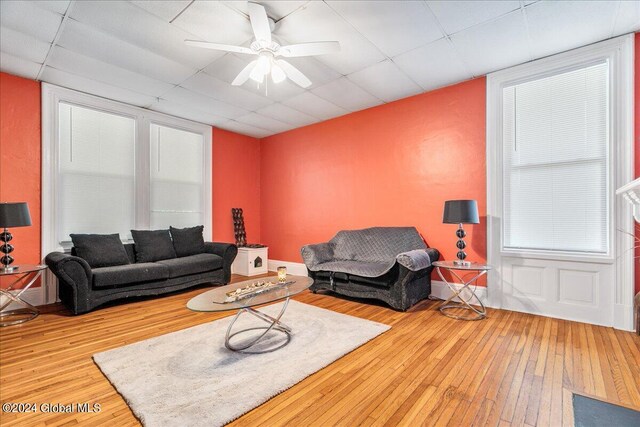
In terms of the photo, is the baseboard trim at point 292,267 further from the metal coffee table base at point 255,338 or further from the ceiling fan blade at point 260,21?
the ceiling fan blade at point 260,21

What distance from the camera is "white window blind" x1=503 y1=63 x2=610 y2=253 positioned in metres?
3.12

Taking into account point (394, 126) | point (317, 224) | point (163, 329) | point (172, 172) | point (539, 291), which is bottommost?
point (163, 329)

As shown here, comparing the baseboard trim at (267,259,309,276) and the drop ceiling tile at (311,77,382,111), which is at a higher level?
the drop ceiling tile at (311,77,382,111)

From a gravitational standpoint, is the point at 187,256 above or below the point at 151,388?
above

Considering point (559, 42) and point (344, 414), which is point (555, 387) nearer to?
point (344, 414)

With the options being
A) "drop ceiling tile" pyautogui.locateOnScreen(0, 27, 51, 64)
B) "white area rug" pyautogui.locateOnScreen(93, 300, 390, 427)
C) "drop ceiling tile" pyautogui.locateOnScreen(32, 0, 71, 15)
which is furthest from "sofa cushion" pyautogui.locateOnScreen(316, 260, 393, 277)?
"drop ceiling tile" pyautogui.locateOnScreen(0, 27, 51, 64)


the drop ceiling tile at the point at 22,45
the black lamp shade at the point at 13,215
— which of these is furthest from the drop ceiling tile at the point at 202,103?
the black lamp shade at the point at 13,215

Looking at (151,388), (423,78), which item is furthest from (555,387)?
(423,78)

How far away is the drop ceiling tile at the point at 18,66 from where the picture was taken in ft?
10.6

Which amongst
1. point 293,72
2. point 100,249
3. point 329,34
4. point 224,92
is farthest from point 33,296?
point 329,34

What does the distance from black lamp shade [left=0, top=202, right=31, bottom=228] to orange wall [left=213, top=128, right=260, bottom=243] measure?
276 centimetres

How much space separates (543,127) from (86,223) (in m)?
6.08

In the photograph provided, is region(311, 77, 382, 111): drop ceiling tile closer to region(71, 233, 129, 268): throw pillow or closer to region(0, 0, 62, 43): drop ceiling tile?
region(0, 0, 62, 43): drop ceiling tile

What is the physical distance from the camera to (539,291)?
3.38 m
